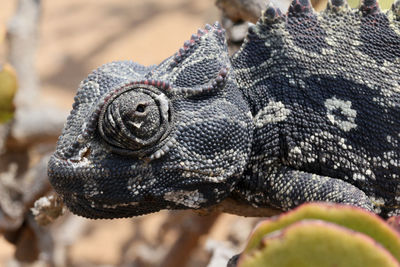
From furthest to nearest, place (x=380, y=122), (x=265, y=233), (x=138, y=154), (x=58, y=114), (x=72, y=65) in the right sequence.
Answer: (x=72, y=65) → (x=58, y=114) → (x=380, y=122) → (x=138, y=154) → (x=265, y=233)

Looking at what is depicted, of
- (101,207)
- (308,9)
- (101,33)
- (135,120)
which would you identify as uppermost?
(308,9)

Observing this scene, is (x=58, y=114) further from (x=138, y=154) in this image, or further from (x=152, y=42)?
(x=152, y=42)

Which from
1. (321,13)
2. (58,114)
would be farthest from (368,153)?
(58,114)

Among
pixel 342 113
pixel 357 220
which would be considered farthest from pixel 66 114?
pixel 357 220

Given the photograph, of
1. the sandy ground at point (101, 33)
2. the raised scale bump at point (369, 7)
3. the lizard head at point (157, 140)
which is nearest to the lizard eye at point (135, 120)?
the lizard head at point (157, 140)

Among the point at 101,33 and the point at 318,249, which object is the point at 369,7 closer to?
the point at 318,249

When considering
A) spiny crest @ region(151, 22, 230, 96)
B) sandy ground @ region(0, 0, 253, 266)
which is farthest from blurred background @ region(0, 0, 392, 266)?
spiny crest @ region(151, 22, 230, 96)

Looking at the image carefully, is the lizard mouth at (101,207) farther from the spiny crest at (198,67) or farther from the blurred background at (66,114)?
the blurred background at (66,114)
